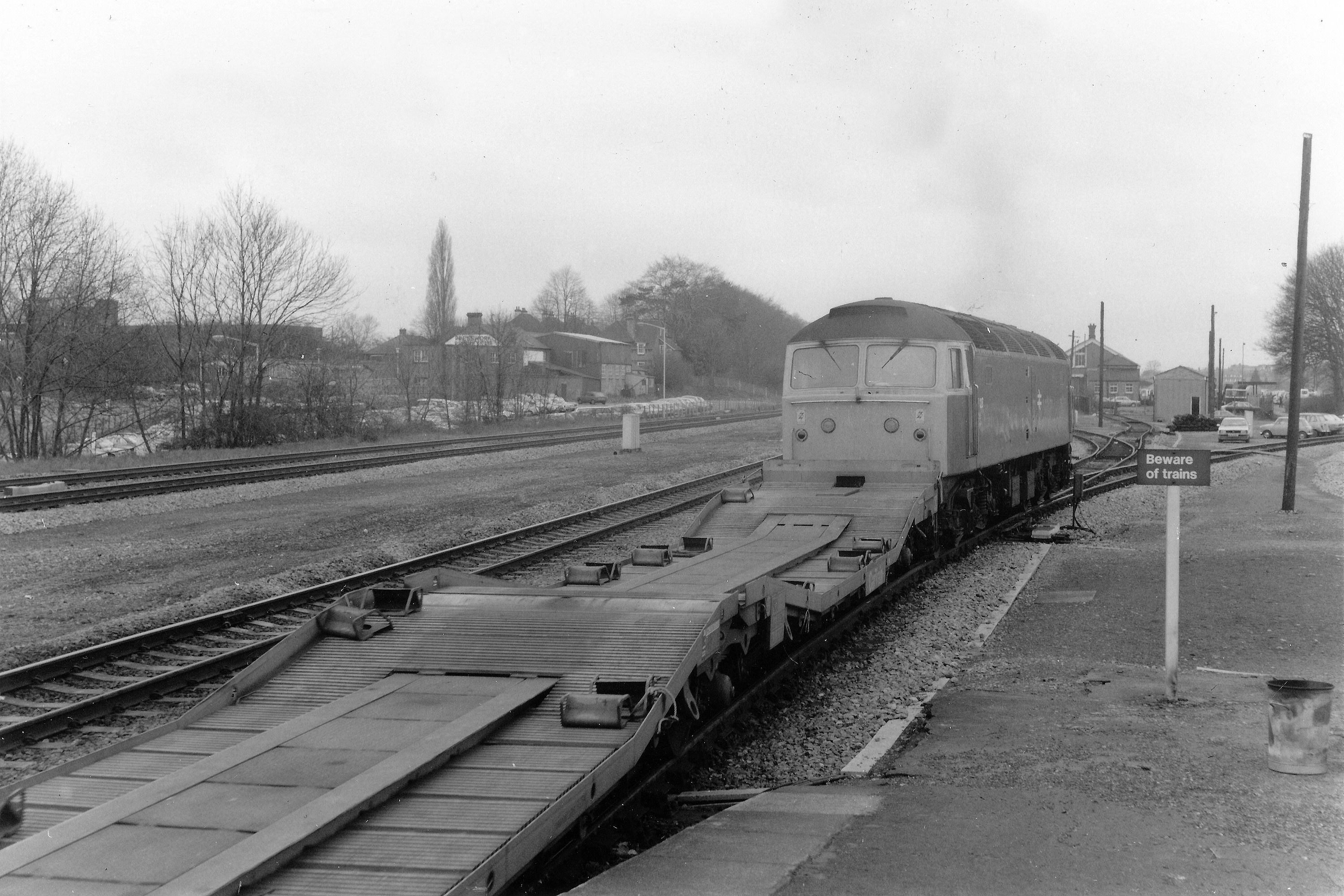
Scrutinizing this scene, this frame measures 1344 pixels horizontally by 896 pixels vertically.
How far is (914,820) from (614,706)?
151 cm

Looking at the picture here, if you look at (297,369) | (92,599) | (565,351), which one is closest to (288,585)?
(92,599)

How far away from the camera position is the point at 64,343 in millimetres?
29234

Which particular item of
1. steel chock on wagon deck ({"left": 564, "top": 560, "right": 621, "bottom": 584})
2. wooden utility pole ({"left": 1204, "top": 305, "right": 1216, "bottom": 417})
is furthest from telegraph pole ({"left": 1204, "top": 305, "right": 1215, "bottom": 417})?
steel chock on wagon deck ({"left": 564, "top": 560, "right": 621, "bottom": 584})

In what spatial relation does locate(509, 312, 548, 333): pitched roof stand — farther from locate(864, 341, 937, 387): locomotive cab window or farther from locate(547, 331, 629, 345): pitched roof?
locate(864, 341, 937, 387): locomotive cab window

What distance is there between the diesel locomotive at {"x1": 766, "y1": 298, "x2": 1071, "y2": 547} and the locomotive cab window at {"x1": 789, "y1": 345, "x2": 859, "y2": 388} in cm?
1

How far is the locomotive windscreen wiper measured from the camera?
12961mm

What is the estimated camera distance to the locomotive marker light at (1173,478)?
768 centimetres

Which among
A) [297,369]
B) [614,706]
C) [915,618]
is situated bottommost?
[915,618]

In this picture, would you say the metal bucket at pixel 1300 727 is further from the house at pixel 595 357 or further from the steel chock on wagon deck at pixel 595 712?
the house at pixel 595 357

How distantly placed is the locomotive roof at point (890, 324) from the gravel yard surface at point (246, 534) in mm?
5774

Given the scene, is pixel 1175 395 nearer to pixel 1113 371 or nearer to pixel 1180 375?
pixel 1180 375

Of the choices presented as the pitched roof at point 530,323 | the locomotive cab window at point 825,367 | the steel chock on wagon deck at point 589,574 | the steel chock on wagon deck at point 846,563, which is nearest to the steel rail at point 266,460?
the locomotive cab window at point 825,367

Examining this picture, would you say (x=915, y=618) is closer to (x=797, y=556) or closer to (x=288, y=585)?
(x=797, y=556)

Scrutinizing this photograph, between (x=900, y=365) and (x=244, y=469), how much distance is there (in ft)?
53.6
